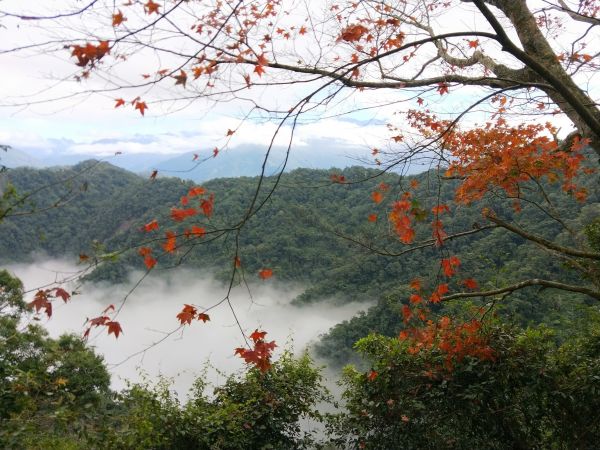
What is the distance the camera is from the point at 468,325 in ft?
11.9

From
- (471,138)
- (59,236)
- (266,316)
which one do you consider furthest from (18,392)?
(59,236)

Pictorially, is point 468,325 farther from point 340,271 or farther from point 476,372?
point 340,271

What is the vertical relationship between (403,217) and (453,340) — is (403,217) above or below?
above

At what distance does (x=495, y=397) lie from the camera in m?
3.59

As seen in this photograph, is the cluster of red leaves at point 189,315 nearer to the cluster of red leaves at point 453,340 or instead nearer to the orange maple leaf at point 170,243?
the orange maple leaf at point 170,243

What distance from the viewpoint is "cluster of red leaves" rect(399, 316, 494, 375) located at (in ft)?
11.7

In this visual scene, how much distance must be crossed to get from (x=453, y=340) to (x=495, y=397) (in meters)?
0.56

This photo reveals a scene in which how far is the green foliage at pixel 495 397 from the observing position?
3543mm

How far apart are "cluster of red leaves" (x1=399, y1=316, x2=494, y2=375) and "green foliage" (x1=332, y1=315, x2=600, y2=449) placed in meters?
0.09

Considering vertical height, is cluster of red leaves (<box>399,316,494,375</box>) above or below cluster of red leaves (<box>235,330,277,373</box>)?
below

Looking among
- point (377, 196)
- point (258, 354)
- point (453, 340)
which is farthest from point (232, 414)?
point (377, 196)

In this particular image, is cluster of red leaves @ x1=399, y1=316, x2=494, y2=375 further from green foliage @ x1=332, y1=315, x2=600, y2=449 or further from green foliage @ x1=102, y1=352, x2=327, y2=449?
green foliage @ x1=102, y1=352, x2=327, y2=449

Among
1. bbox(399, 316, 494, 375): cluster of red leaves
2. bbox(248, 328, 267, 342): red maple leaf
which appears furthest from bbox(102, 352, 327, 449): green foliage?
bbox(248, 328, 267, 342): red maple leaf

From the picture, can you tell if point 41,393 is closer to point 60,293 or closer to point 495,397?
point 60,293
